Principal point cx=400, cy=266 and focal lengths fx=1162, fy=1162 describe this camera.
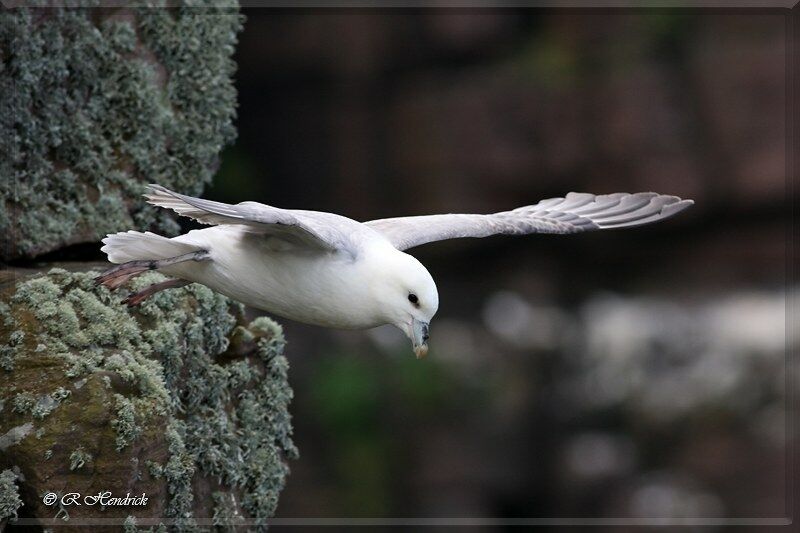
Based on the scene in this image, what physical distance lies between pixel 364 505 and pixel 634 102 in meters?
3.93

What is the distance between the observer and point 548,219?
5238 millimetres

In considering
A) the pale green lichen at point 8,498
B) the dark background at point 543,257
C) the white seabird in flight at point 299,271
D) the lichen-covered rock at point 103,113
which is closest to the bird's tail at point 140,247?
the white seabird in flight at point 299,271

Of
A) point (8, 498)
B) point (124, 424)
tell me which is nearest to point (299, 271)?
point (124, 424)

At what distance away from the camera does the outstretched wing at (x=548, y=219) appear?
4570 mm

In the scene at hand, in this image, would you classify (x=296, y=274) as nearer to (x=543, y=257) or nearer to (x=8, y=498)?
(x=8, y=498)

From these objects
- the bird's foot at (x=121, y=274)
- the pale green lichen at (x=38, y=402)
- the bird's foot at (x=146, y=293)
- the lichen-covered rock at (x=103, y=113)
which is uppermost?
the lichen-covered rock at (x=103, y=113)

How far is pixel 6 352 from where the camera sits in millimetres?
3465

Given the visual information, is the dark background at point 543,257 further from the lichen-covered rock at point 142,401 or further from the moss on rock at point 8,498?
the moss on rock at point 8,498

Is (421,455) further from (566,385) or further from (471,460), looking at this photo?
(566,385)

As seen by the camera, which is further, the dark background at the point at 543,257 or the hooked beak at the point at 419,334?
the dark background at the point at 543,257

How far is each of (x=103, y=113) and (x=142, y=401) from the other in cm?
141

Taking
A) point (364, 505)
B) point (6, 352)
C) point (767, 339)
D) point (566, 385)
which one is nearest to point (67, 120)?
point (6, 352)

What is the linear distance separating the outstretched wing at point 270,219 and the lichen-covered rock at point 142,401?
1.48 ft

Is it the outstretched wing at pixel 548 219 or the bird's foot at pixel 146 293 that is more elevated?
the bird's foot at pixel 146 293
